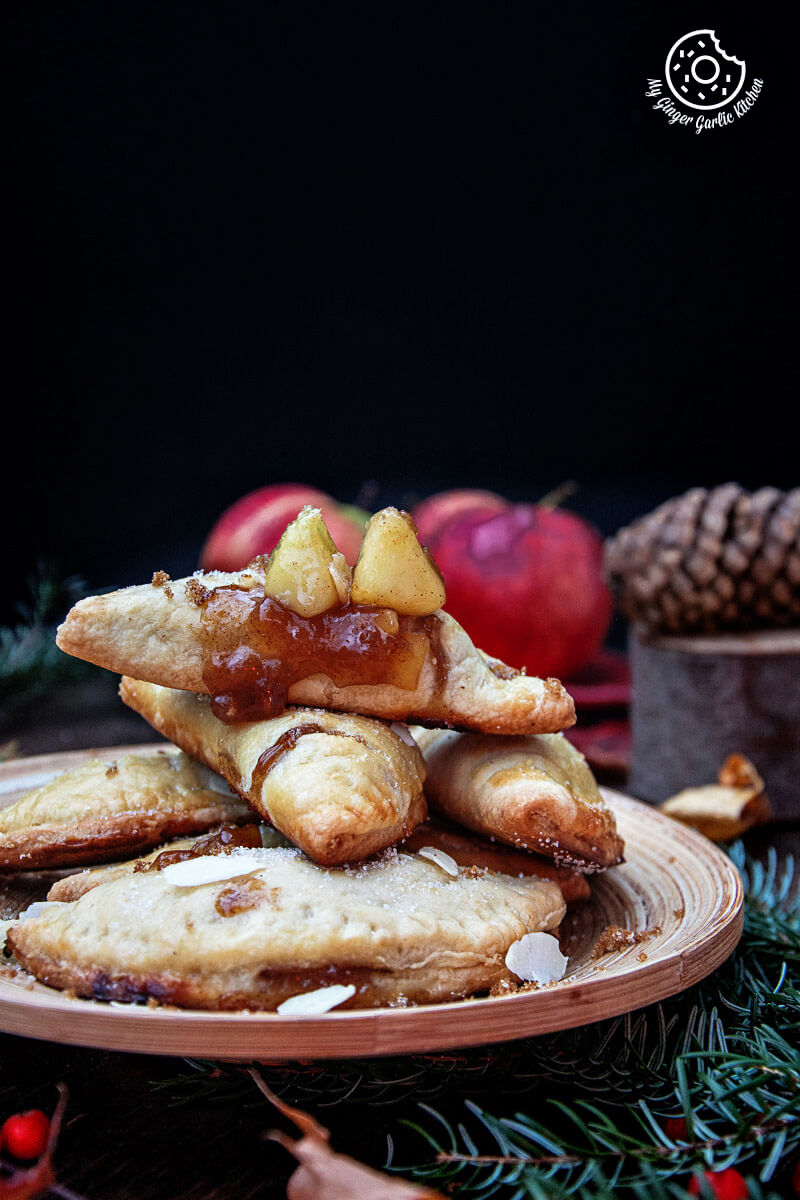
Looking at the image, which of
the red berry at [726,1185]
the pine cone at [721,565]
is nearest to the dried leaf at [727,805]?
the pine cone at [721,565]

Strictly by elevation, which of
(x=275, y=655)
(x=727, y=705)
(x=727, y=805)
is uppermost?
(x=275, y=655)

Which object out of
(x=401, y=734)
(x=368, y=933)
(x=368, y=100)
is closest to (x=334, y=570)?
(x=401, y=734)

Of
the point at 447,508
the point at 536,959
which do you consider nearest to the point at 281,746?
the point at 536,959

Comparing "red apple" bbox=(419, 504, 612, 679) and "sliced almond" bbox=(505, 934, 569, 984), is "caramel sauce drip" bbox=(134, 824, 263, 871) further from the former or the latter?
"red apple" bbox=(419, 504, 612, 679)

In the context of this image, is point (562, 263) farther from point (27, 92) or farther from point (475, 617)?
point (27, 92)

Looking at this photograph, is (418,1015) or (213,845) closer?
(418,1015)

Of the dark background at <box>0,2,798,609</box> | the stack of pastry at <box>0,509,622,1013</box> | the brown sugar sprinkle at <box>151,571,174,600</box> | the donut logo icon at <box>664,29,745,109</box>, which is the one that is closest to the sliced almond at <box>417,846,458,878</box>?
the stack of pastry at <box>0,509,622,1013</box>

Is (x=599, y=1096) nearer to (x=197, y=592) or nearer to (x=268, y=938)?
(x=268, y=938)
